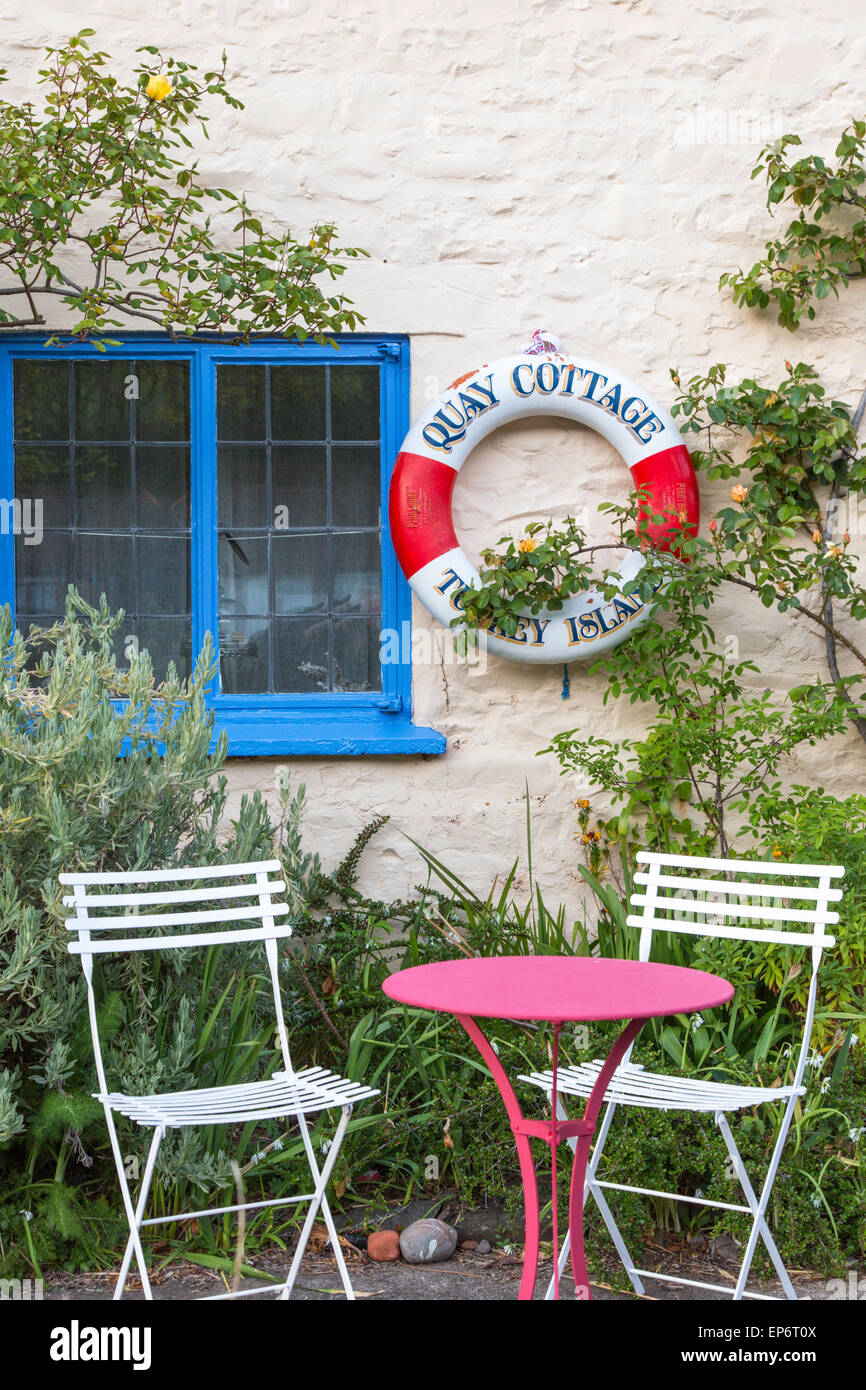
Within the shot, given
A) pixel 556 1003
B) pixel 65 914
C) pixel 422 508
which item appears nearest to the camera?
pixel 556 1003

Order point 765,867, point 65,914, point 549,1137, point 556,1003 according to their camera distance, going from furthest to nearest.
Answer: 1. point 65,914
2. point 765,867
3. point 549,1137
4. point 556,1003

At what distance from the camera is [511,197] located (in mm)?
4066

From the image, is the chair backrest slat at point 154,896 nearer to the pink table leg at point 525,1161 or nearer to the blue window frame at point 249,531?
the pink table leg at point 525,1161

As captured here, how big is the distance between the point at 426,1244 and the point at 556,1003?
1.14 meters

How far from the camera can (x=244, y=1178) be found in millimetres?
3043

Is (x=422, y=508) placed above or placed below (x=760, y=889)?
above

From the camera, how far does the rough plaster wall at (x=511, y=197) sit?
4035 millimetres

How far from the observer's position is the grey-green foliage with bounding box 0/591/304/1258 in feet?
9.16

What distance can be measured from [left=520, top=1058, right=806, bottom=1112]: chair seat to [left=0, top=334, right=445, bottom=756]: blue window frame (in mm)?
1559

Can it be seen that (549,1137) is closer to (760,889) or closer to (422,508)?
(760,889)

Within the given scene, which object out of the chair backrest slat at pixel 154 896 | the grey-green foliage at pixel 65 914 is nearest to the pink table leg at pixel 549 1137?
the chair backrest slat at pixel 154 896

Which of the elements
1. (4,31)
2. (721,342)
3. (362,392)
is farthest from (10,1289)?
(4,31)

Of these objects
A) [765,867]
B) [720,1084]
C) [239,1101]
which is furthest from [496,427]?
[239,1101]

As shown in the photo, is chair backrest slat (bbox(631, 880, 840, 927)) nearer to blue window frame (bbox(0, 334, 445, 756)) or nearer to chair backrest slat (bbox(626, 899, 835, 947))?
chair backrest slat (bbox(626, 899, 835, 947))
